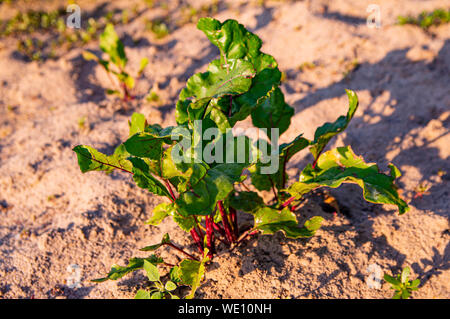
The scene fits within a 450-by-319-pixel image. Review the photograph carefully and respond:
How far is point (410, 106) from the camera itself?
322 cm

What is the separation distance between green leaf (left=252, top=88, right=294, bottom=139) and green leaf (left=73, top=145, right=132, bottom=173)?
0.88m

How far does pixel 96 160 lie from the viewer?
1.72 m

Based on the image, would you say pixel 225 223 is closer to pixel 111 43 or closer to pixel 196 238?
pixel 196 238

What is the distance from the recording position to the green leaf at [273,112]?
2188 mm

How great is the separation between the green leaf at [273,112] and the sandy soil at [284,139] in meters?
0.69

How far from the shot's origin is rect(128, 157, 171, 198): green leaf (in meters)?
1.71

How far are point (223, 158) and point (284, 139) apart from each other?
139 centimetres

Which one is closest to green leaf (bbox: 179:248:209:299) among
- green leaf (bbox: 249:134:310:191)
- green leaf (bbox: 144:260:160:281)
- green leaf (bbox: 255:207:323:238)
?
green leaf (bbox: 144:260:160:281)

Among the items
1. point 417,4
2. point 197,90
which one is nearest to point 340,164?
point 197,90

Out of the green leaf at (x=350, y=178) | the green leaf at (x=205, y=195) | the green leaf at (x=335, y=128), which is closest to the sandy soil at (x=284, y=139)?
the green leaf at (x=350, y=178)

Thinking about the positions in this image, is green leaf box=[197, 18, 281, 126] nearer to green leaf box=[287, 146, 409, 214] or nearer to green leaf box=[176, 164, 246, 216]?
green leaf box=[176, 164, 246, 216]

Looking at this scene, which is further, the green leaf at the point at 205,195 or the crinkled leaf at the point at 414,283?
the crinkled leaf at the point at 414,283

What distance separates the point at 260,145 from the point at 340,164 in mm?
502

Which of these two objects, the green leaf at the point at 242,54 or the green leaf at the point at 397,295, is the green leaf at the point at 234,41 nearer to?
the green leaf at the point at 242,54
